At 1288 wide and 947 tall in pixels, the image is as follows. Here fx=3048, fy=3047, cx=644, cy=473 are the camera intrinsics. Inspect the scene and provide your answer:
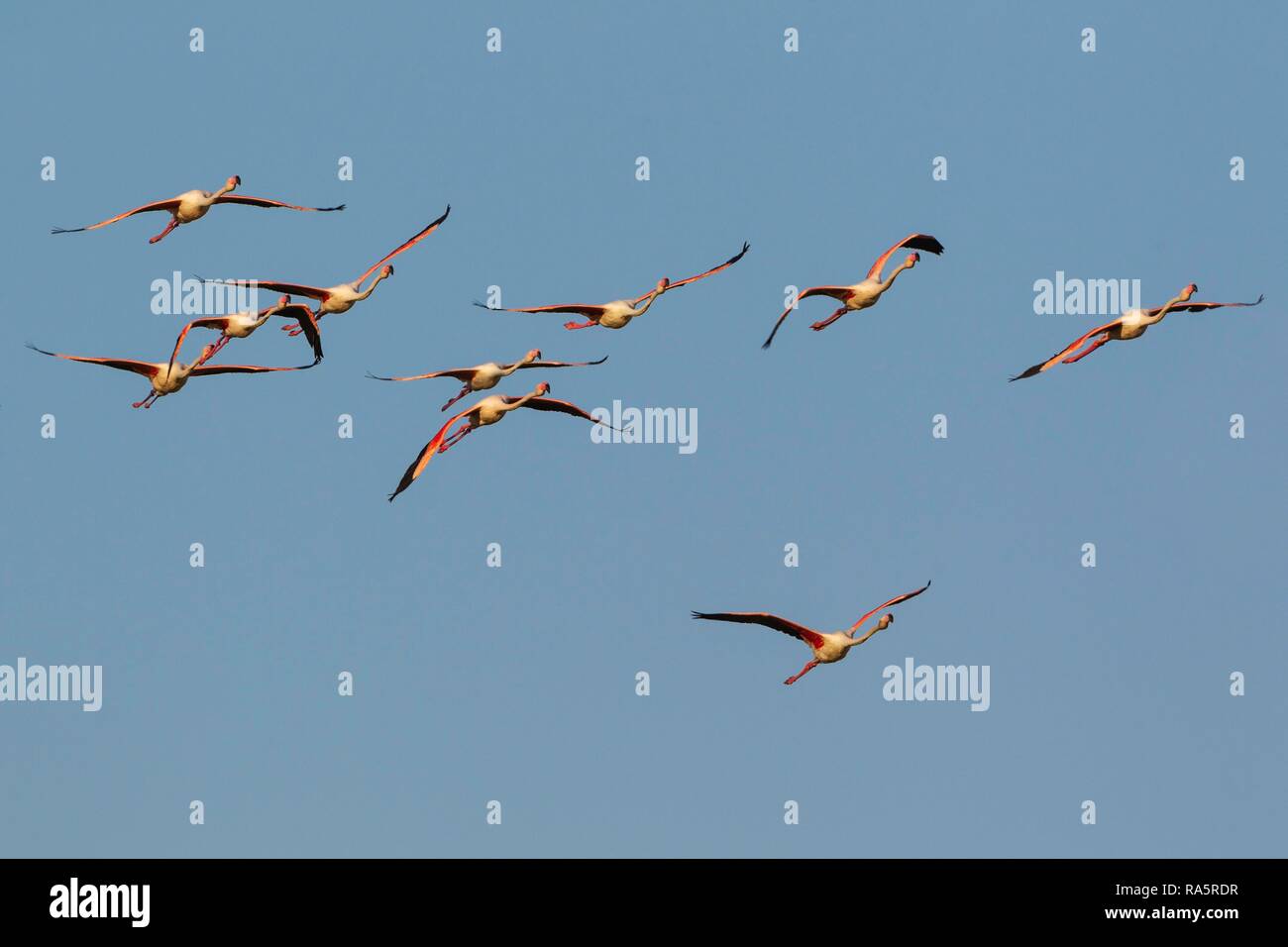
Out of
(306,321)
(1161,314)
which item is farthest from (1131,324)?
(306,321)

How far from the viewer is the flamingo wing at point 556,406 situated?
43.8m

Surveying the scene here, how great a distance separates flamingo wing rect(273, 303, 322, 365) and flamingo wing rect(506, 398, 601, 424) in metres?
3.11

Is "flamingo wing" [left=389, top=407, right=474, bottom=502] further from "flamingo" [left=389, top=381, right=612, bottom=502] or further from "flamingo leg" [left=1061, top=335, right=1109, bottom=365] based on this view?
"flamingo leg" [left=1061, top=335, right=1109, bottom=365]

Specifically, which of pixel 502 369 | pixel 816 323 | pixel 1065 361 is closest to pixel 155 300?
pixel 502 369

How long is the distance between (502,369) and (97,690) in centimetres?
1157

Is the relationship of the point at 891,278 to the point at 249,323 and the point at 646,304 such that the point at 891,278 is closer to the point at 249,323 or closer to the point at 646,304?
the point at 646,304

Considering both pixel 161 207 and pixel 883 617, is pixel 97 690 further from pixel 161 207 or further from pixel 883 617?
pixel 883 617

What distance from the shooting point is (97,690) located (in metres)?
50.9

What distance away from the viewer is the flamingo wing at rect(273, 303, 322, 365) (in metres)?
43.6

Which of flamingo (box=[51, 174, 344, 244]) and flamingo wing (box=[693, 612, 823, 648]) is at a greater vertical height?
flamingo (box=[51, 174, 344, 244])

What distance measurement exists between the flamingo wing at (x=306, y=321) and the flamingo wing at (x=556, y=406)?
10.2 feet

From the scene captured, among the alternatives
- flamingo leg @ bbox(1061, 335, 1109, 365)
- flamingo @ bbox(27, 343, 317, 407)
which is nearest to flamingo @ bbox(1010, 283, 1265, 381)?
flamingo leg @ bbox(1061, 335, 1109, 365)

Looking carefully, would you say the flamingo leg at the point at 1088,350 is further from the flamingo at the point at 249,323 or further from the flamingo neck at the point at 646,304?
the flamingo at the point at 249,323

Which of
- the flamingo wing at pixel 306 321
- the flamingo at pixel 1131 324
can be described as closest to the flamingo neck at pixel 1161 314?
the flamingo at pixel 1131 324
